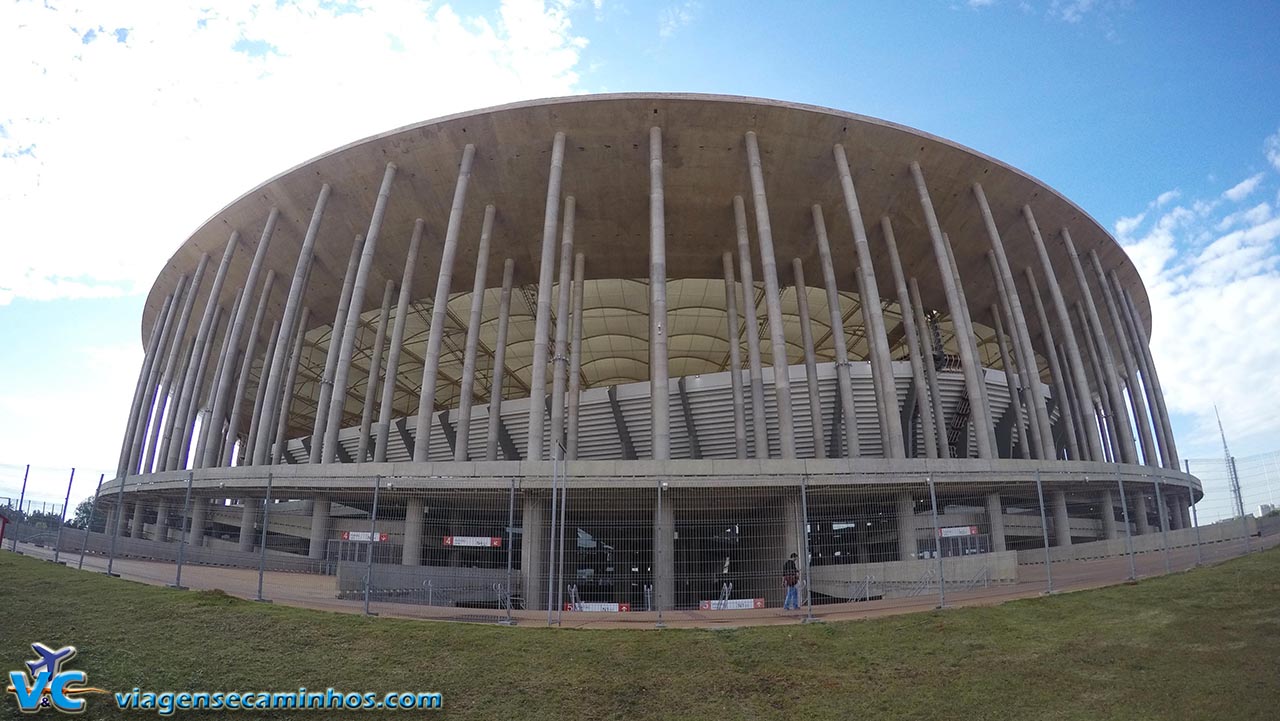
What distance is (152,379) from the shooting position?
4666 cm

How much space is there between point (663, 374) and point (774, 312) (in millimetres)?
5307

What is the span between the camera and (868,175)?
34.2 metres

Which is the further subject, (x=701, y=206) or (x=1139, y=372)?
(x=1139, y=372)

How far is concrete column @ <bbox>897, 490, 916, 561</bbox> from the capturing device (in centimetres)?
2105

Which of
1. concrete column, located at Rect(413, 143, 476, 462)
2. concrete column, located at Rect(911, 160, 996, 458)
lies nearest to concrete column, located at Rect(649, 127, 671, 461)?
concrete column, located at Rect(413, 143, 476, 462)

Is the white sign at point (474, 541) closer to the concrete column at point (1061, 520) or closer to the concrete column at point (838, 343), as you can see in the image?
the concrete column at point (838, 343)

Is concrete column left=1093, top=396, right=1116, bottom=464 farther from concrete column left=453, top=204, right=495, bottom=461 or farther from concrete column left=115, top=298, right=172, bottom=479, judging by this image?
concrete column left=115, top=298, right=172, bottom=479

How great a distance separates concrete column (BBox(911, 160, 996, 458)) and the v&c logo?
28.2 meters

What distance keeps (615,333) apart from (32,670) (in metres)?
49.2

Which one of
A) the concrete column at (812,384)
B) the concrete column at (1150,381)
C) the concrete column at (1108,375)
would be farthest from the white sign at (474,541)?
the concrete column at (1150,381)

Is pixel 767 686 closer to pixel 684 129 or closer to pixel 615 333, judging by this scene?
pixel 684 129

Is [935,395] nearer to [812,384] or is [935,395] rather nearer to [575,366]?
[812,384]

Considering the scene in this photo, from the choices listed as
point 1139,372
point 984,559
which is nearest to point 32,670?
point 984,559

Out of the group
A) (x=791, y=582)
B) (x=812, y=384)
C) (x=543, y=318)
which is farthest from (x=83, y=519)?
(x=812, y=384)
